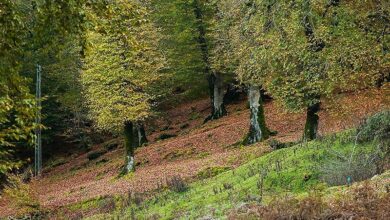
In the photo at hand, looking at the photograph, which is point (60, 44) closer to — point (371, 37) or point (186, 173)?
point (371, 37)

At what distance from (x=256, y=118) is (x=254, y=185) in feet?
46.0

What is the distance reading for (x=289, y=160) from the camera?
14.5 m

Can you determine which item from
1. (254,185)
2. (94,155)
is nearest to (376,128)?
(254,185)

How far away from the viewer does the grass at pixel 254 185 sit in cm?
1154

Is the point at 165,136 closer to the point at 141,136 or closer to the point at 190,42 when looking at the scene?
the point at 141,136

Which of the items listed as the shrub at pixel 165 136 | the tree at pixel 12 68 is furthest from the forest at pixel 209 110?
the shrub at pixel 165 136

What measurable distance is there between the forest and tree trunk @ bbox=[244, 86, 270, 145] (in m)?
0.08

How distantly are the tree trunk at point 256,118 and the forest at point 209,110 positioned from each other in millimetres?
76

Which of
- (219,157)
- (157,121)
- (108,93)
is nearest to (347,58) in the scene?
(219,157)

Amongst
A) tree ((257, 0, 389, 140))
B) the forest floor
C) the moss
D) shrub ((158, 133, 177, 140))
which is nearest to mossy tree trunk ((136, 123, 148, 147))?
the forest floor

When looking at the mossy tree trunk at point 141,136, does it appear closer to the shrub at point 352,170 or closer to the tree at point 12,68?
the shrub at point 352,170

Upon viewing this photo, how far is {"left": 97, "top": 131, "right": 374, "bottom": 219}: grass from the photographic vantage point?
1154cm

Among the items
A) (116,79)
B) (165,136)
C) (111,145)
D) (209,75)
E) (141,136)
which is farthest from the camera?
(111,145)

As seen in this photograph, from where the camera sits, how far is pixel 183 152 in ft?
100
